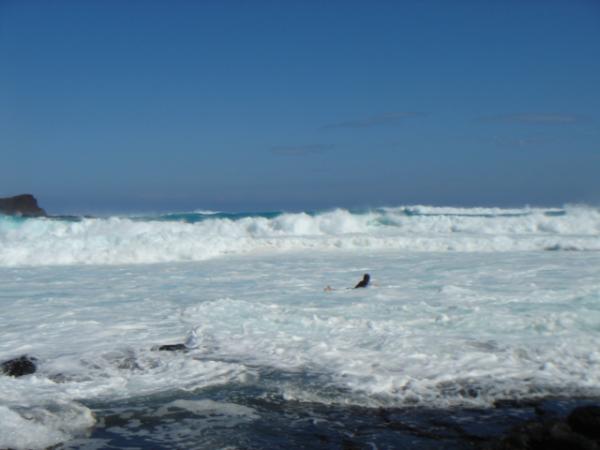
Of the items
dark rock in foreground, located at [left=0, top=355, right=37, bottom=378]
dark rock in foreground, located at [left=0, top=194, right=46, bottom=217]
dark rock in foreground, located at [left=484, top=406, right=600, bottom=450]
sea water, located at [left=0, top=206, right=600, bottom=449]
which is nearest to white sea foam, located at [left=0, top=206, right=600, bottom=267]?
sea water, located at [left=0, top=206, right=600, bottom=449]

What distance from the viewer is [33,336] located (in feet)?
25.2

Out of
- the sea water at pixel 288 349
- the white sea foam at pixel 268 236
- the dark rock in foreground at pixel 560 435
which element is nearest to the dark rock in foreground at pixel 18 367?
the sea water at pixel 288 349

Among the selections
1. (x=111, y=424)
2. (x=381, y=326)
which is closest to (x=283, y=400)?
(x=111, y=424)

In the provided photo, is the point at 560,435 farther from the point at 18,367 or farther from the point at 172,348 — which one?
the point at 18,367

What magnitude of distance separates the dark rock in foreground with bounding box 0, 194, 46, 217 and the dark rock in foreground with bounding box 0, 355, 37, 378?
106ft

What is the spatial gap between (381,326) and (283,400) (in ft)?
10.1

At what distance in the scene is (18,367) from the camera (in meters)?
6.04

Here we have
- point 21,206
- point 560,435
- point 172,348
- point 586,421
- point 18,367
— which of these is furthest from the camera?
point 21,206

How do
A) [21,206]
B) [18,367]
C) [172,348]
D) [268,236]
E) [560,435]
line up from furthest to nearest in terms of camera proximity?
[21,206] → [268,236] → [172,348] → [18,367] → [560,435]

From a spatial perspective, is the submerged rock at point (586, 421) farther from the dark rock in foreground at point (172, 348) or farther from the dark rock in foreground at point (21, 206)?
the dark rock in foreground at point (21, 206)

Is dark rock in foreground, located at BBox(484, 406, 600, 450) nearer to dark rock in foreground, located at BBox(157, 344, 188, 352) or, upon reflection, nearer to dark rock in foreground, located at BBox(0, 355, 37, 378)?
dark rock in foreground, located at BBox(157, 344, 188, 352)

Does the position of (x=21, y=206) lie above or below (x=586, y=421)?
above

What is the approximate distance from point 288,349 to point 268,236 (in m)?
18.8

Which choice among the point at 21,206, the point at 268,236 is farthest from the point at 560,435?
the point at 21,206
